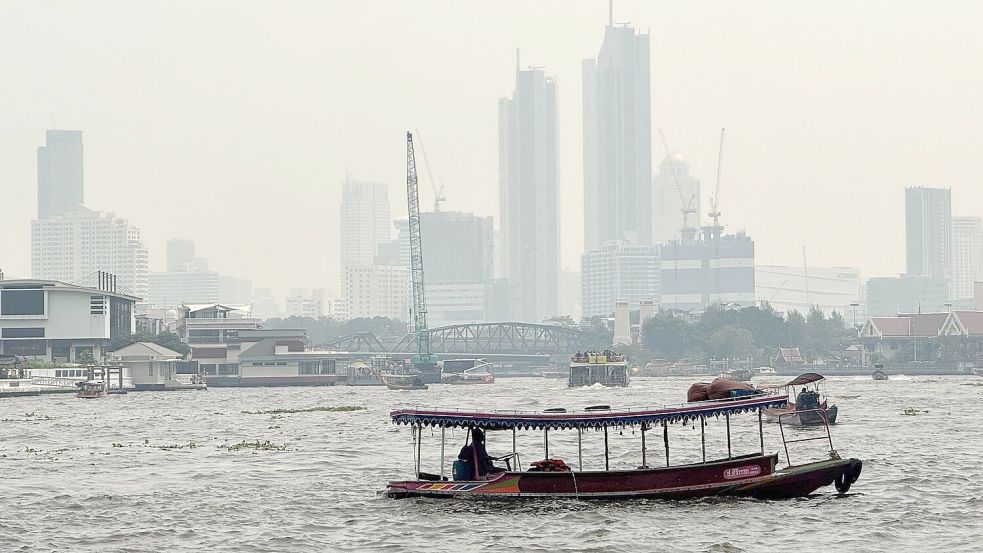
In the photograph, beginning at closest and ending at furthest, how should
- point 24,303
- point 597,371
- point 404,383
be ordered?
point 24,303 < point 404,383 < point 597,371

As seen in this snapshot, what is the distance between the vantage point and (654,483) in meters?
39.1

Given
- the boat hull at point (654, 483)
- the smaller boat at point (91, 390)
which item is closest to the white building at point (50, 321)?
the smaller boat at point (91, 390)

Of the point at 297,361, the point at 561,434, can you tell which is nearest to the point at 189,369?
the point at 297,361

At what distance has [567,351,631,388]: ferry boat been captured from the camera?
162125 mm

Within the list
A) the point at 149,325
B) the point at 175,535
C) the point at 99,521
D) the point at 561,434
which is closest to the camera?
the point at 175,535

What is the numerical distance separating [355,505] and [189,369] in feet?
430

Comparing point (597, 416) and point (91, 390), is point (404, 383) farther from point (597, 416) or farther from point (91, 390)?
point (597, 416)

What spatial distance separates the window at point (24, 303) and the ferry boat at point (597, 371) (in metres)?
58.0

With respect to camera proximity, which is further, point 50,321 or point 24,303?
point 24,303

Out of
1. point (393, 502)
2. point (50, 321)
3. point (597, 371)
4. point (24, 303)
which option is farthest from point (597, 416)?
point (597, 371)

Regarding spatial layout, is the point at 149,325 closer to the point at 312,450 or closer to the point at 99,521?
the point at 312,450

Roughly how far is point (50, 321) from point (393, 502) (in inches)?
4188

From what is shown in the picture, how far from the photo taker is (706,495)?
1559 inches

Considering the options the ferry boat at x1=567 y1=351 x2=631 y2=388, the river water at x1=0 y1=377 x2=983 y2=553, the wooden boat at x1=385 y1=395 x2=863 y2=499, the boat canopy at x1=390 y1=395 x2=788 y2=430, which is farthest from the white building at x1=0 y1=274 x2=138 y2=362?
the boat canopy at x1=390 y1=395 x2=788 y2=430
